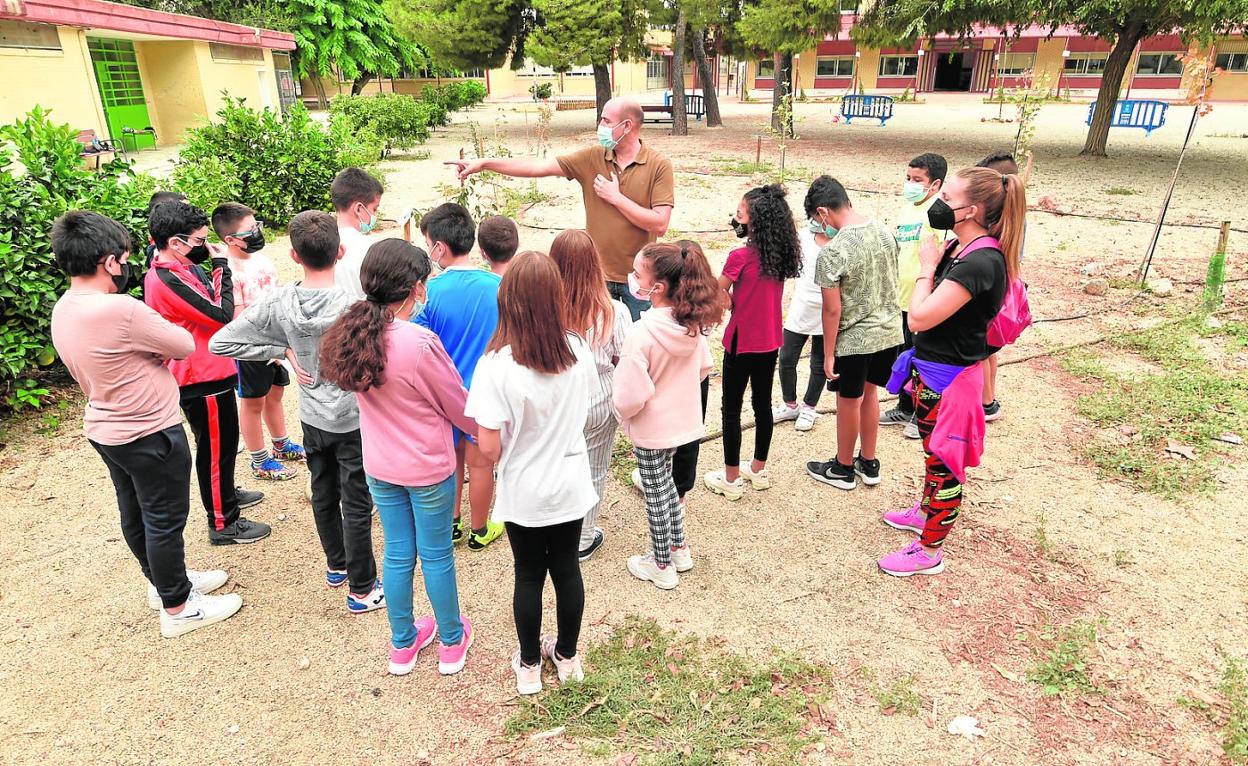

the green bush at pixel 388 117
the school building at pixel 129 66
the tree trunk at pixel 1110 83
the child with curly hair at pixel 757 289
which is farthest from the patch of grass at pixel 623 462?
the tree trunk at pixel 1110 83

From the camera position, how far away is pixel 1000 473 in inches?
165

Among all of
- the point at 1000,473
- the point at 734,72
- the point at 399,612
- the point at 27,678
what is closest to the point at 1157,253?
the point at 1000,473

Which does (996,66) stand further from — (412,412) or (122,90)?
(412,412)

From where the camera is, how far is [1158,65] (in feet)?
117

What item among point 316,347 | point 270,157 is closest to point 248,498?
point 316,347

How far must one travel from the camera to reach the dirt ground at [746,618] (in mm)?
2463

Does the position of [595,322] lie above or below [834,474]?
above

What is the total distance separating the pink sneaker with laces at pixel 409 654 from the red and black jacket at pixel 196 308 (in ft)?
4.89

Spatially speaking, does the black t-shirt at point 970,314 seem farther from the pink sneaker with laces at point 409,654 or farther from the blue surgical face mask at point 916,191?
the pink sneaker with laces at point 409,654

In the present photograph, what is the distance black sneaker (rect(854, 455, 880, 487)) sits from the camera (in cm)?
405

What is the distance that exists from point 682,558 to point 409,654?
1.29 metres

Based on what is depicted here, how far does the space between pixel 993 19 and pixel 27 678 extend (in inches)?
709

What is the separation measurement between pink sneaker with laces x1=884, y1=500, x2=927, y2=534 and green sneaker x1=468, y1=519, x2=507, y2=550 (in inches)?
81.3

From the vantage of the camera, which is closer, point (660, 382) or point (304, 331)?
point (304, 331)
